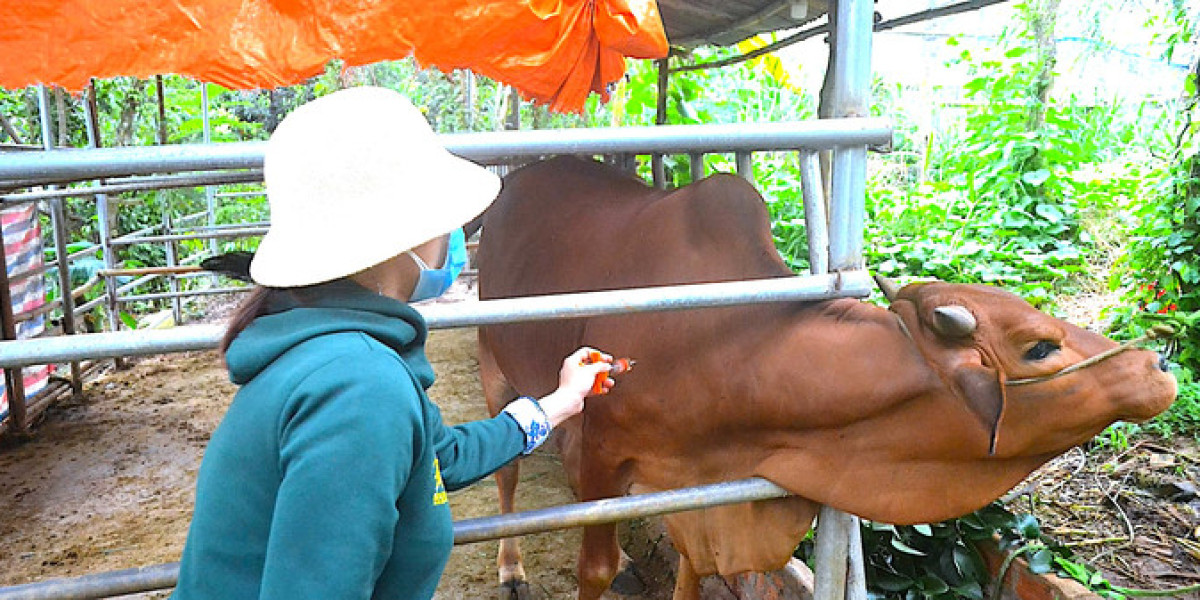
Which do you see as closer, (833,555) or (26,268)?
(833,555)

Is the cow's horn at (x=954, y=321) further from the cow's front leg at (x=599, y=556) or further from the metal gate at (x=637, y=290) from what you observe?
the cow's front leg at (x=599, y=556)

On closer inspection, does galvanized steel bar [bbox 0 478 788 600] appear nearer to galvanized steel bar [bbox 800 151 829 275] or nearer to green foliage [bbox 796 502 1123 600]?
galvanized steel bar [bbox 800 151 829 275]

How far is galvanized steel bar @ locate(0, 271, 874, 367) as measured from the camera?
5.08ft

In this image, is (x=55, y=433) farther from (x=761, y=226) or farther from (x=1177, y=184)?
(x=1177, y=184)

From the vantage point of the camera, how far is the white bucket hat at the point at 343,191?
1174mm

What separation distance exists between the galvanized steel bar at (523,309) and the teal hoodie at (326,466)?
0.32 metres

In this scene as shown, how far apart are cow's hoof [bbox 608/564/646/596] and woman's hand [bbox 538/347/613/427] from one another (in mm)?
2232

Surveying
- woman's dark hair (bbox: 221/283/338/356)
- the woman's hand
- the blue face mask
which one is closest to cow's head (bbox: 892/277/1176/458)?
the woman's hand

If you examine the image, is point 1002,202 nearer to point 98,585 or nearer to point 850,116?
point 850,116

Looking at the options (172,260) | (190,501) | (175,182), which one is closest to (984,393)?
(175,182)

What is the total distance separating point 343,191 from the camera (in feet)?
3.88

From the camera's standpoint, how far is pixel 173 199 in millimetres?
9742

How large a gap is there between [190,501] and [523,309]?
3.60m

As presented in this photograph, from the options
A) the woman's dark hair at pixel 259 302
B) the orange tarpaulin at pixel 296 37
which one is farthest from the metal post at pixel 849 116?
the woman's dark hair at pixel 259 302
